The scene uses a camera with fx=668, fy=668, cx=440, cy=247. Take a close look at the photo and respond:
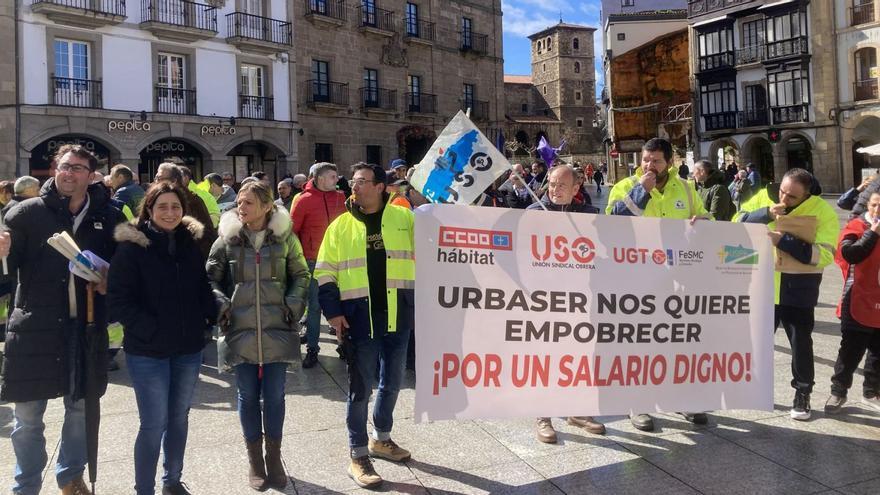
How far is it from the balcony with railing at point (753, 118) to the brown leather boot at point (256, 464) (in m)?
35.2

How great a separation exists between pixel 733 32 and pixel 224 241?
37.0 meters

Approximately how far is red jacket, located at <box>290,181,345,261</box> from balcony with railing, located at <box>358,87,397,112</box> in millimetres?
21734

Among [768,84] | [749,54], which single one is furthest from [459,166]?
[749,54]

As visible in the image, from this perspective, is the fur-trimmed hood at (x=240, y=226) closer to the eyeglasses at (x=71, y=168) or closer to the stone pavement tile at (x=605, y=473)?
the eyeglasses at (x=71, y=168)

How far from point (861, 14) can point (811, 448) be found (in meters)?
32.5

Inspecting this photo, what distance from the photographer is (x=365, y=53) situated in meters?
27.8

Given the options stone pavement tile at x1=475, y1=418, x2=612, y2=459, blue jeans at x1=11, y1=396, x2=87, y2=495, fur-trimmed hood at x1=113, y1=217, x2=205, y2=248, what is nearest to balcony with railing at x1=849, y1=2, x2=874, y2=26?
stone pavement tile at x1=475, y1=418, x2=612, y2=459

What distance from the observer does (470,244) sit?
150 inches

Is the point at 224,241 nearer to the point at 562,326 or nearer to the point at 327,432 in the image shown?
the point at 327,432

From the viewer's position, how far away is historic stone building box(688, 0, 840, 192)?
3094 cm

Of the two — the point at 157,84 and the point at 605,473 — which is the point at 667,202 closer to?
the point at 605,473

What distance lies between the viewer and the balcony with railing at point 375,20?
27391mm

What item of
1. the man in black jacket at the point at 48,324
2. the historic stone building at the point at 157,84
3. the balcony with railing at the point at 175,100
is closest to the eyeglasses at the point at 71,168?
the man in black jacket at the point at 48,324

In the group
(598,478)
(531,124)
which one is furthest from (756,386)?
(531,124)
